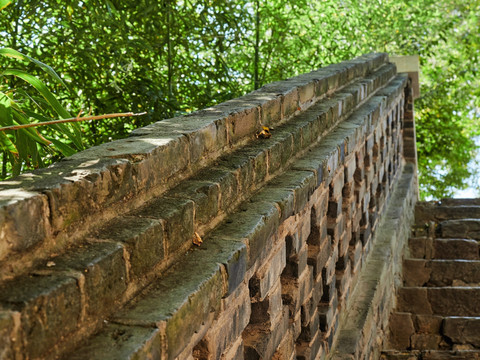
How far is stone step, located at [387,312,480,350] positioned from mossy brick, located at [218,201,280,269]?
3.26 metres

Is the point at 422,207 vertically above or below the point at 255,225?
below

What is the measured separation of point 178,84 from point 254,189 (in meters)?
3.65

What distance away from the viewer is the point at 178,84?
5.84m

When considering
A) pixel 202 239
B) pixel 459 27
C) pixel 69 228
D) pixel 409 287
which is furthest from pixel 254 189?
pixel 459 27

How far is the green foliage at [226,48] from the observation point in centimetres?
429

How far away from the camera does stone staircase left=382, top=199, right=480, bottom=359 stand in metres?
4.93

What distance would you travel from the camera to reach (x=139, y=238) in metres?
1.48

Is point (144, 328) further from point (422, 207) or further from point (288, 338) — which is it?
point (422, 207)

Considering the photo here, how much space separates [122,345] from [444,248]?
5672mm

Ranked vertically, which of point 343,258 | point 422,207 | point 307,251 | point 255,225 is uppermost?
point 255,225

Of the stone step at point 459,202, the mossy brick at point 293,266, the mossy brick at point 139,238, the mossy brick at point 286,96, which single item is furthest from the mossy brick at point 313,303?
the stone step at point 459,202

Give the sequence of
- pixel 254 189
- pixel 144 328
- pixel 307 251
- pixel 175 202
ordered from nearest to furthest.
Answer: pixel 144 328 < pixel 175 202 < pixel 254 189 < pixel 307 251

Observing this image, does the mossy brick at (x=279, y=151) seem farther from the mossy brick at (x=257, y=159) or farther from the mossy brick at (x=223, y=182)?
the mossy brick at (x=223, y=182)

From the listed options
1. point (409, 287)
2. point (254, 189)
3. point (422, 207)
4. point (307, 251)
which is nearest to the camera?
point (254, 189)
